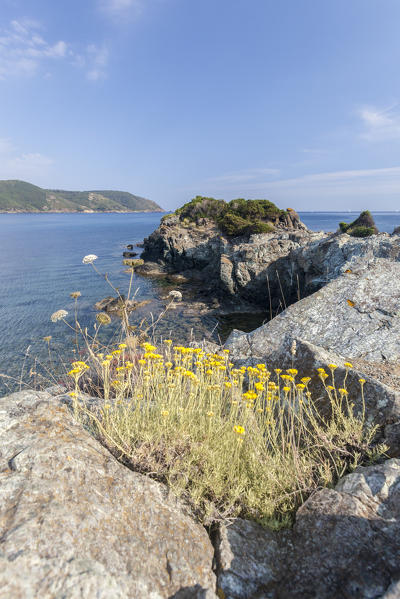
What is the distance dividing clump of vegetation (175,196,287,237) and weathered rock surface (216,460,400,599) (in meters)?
27.6

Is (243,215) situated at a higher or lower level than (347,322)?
higher

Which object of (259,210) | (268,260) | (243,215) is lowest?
(268,260)

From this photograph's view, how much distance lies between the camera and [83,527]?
195 cm

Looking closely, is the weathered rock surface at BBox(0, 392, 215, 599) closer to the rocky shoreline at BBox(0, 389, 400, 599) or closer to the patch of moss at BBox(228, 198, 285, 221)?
the rocky shoreline at BBox(0, 389, 400, 599)

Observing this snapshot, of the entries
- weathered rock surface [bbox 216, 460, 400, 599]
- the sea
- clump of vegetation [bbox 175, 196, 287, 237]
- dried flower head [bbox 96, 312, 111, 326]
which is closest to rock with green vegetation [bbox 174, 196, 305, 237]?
clump of vegetation [bbox 175, 196, 287, 237]

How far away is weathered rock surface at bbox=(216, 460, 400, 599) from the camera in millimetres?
1837

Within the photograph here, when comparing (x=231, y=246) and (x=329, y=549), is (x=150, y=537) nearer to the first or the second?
(x=329, y=549)

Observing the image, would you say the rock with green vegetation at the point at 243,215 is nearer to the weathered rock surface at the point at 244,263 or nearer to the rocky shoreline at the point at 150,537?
the weathered rock surface at the point at 244,263

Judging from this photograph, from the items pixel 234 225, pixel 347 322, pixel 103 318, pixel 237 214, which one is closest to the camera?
pixel 347 322

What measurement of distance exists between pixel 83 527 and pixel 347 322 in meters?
6.43

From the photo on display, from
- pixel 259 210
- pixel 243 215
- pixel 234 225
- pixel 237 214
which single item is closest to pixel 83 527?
pixel 234 225

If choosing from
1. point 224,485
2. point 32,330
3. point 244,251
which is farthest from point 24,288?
point 224,485

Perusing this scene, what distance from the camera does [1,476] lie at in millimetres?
2217

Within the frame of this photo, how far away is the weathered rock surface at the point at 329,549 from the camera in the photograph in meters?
1.84
